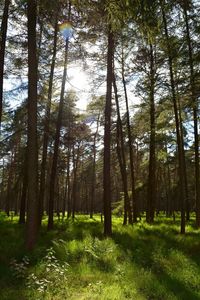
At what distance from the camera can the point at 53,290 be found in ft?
20.7

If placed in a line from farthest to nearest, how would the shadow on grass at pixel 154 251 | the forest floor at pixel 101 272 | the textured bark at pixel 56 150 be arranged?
the textured bark at pixel 56 150
the shadow on grass at pixel 154 251
the forest floor at pixel 101 272

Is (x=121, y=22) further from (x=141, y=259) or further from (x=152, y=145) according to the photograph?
(x=152, y=145)

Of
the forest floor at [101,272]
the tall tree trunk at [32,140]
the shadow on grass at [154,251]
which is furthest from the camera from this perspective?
the tall tree trunk at [32,140]

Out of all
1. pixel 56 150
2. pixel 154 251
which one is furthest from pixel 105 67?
pixel 154 251

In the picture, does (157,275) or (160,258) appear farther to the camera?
(160,258)

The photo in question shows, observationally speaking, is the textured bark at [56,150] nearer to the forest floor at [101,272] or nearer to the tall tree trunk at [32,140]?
the forest floor at [101,272]

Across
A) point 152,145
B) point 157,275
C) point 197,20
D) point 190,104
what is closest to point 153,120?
point 152,145

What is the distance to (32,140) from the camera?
1017 cm

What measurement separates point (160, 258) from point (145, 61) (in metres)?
13.3

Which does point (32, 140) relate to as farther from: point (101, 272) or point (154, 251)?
point (154, 251)

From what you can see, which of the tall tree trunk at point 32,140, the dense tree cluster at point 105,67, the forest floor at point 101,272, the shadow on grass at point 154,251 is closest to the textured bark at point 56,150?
the dense tree cluster at point 105,67

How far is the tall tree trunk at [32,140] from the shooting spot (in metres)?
9.88

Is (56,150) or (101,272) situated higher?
(56,150)

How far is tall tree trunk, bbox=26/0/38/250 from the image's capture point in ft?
32.4
